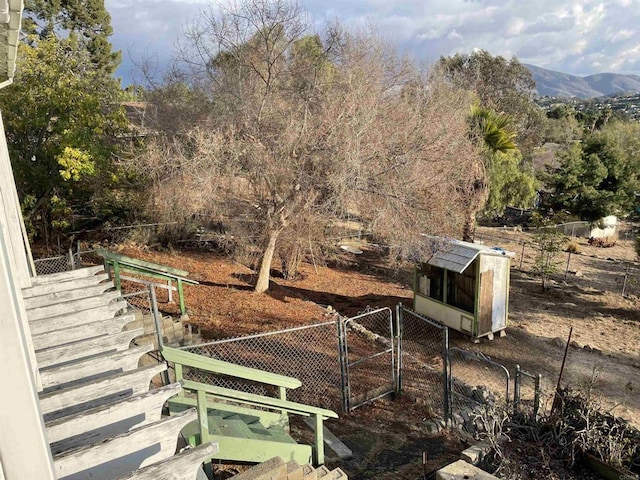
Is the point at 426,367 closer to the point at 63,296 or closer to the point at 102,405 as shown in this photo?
the point at 63,296

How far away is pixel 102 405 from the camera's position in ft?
8.96

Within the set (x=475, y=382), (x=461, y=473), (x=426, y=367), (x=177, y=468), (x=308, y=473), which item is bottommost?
(x=475, y=382)

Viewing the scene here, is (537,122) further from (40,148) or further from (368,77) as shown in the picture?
(40,148)

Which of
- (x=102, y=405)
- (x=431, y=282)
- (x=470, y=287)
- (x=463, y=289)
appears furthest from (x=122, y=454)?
(x=431, y=282)

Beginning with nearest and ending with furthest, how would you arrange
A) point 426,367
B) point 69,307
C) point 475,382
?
point 69,307 → point 426,367 → point 475,382

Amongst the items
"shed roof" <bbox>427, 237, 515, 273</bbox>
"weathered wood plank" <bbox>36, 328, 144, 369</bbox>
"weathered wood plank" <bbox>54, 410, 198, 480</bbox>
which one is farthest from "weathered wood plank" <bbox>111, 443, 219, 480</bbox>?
"shed roof" <bbox>427, 237, 515, 273</bbox>

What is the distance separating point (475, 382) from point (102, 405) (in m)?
7.52

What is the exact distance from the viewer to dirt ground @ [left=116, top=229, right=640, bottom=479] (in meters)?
6.21

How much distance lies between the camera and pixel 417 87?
40.8ft

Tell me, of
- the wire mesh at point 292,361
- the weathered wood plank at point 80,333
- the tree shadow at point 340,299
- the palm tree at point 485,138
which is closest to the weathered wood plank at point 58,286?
the weathered wood plank at point 80,333

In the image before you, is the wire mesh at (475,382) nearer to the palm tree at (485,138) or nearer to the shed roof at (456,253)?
the shed roof at (456,253)

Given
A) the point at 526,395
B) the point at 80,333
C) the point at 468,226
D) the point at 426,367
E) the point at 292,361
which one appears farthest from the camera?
the point at 468,226

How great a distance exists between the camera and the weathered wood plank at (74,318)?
151 inches

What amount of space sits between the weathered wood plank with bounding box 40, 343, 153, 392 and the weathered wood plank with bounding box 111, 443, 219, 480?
1.10 meters
